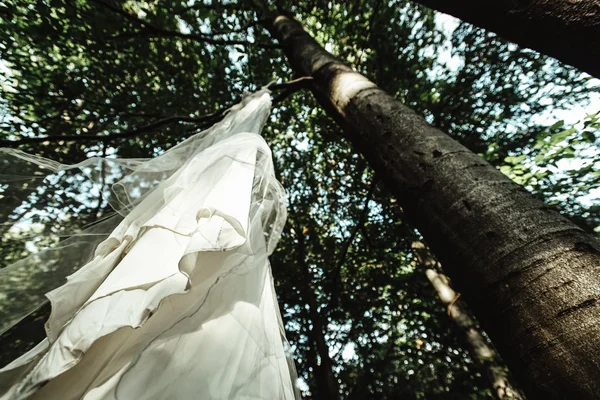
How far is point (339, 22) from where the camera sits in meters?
4.61

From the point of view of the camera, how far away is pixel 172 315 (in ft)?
3.08

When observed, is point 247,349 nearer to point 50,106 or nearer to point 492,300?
point 492,300

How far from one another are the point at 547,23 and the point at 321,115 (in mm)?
4743

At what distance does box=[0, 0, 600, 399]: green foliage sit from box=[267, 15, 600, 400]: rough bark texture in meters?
1.44

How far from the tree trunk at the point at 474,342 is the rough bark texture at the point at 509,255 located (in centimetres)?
196

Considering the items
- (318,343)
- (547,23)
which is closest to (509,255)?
(547,23)

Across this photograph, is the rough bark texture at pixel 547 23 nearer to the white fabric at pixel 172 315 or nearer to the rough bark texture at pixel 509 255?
the rough bark texture at pixel 509 255

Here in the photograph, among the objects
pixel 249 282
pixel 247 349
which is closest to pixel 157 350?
pixel 247 349

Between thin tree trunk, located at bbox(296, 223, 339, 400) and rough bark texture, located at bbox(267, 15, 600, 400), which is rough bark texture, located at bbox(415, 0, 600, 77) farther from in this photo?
thin tree trunk, located at bbox(296, 223, 339, 400)

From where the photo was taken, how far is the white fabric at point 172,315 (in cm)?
76

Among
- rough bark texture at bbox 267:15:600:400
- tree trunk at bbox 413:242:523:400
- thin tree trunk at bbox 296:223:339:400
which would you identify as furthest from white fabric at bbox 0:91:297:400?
thin tree trunk at bbox 296:223:339:400

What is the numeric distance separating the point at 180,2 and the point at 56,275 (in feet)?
11.5

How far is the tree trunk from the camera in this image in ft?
10.7

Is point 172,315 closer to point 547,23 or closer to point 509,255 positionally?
point 509,255
